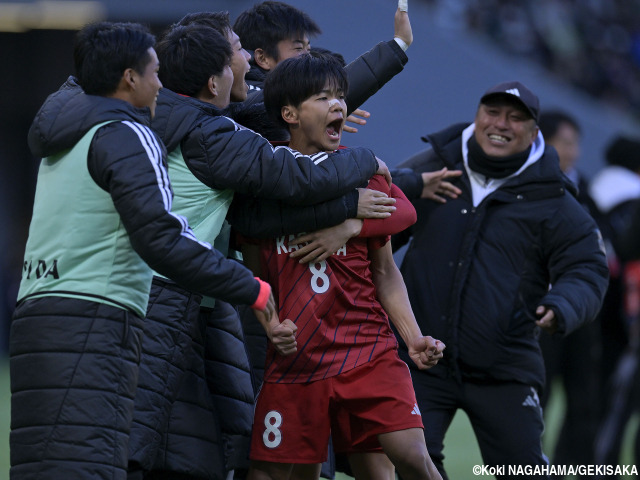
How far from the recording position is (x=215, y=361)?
455 cm

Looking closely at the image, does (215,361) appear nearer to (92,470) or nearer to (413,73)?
(92,470)

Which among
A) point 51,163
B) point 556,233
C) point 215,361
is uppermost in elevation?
point 51,163

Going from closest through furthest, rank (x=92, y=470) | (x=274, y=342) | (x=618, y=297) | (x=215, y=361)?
(x=92, y=470) → (x=274, y=342) → (x=215, y=361) → (x=618, y=297)

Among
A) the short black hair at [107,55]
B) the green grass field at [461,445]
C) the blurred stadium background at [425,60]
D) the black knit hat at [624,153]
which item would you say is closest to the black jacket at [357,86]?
the short black hair at [107,55]

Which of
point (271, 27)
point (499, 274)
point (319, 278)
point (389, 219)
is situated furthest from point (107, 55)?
point (499, 274)

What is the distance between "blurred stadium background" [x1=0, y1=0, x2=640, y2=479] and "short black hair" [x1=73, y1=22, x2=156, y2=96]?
10878mm

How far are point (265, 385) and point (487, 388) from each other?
1.56 metres

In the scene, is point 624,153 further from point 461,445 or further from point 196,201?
point 196,201

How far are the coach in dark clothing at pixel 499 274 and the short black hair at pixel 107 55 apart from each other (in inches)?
89.9

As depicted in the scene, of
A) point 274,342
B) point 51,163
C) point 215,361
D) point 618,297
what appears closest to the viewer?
point 51,163

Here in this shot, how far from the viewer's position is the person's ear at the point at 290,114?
4.38 m

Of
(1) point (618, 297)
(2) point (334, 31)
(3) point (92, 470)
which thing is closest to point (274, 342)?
(3) point (92, 470)

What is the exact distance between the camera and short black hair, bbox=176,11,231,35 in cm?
456

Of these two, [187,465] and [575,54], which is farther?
[575,54]
